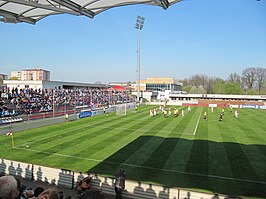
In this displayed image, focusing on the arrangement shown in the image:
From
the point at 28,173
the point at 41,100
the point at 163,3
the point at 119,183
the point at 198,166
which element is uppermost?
the point at 163,3

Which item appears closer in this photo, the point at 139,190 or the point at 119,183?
the point at 119,183

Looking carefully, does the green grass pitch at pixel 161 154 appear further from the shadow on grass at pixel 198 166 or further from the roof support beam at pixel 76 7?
the roof support beam at pixel 76 7

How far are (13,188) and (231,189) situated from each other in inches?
410

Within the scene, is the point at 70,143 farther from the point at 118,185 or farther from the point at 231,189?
the point at 231,189

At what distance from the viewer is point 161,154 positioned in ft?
52.4

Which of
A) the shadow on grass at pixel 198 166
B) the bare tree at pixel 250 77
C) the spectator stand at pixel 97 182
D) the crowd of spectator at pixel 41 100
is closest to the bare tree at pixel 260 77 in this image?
the bare tree at pixel 250 77

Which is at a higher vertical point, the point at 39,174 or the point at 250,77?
the point at 250,77

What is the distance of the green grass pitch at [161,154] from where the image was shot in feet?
38.8

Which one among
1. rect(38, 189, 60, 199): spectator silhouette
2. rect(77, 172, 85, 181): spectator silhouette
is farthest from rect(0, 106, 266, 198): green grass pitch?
rect(38, 189, 60, 199): spectator silhouette

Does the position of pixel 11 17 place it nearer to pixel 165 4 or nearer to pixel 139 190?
pixel 165 4

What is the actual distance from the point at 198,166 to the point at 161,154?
2.94 m

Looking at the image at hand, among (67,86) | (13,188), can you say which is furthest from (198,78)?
(13,188)

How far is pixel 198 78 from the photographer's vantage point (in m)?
127

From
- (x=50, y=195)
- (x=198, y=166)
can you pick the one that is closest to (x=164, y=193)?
(x=198, y=166)
